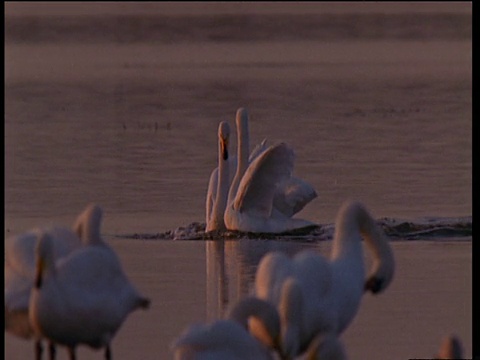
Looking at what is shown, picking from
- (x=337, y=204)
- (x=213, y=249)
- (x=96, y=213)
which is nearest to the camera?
(x=96, y=213)

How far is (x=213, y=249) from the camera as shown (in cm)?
1462

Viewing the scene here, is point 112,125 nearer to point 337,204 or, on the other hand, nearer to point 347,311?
point 337,204

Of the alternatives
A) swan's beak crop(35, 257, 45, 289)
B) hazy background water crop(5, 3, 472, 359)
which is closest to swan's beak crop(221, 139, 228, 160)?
hazy background water crop(5, 3, 472, 359)

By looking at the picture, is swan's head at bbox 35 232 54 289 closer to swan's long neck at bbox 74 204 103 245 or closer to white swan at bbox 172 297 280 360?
white swan at bbox 172 297 280 360

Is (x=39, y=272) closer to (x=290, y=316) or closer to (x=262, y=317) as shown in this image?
(x=262, y=317)

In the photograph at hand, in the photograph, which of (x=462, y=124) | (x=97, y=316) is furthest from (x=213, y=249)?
(x=462, y=124)

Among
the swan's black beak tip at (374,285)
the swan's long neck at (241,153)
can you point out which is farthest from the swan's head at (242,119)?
the swan's black beak tip at (374,285)

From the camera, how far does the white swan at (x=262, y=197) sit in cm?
1502

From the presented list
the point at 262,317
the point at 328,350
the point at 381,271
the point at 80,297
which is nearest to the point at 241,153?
the point at 381,271

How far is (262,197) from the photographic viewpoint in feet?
50.3

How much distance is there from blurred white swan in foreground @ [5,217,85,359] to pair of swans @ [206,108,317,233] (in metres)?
4.84
